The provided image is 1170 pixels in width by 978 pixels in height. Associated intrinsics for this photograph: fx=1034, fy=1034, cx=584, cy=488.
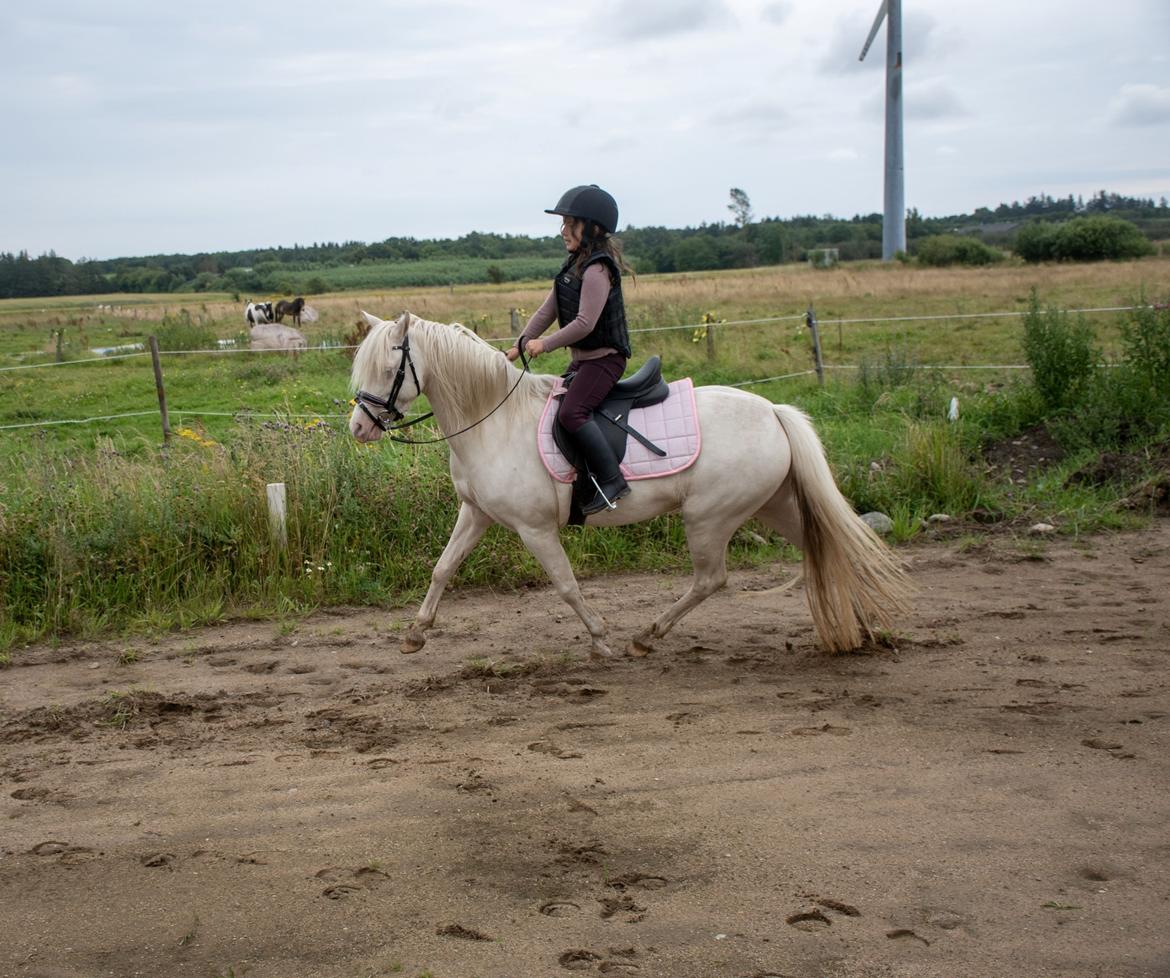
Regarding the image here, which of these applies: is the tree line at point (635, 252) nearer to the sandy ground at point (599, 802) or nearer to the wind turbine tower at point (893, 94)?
the wind turbine tower at point (893, 94)

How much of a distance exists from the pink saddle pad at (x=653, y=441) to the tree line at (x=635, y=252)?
3615cm

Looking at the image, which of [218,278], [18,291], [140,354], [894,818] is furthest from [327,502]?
[218,278]

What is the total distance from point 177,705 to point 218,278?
188ft

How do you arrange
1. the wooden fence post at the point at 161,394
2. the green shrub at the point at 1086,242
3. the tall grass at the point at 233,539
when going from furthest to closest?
the green shrub at the point at 1086,242, the wooden fence post at the point at 161,394, the tall grass at the point at 233,539

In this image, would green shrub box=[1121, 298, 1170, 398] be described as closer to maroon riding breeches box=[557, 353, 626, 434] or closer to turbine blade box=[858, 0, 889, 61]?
maroon riding breeches box=[557, 353, 626, 434]

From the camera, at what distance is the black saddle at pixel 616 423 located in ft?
19.0

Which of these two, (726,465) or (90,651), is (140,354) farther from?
(726,465)

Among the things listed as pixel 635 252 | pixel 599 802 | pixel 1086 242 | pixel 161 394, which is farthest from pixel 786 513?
pixel 635 252

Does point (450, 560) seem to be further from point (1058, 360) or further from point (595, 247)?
point (1058, 360)

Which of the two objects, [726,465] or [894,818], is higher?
[726,465]

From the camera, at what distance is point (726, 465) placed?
5.86 metres

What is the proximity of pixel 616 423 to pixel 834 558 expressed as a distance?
58.1 inches

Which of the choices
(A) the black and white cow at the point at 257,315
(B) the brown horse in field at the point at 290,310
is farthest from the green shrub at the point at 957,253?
(A) the black and white cow at the point at 257,315

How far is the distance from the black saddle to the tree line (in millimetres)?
36074
